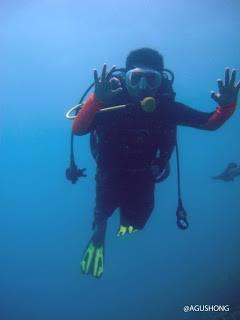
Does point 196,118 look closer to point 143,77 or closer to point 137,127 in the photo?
point 137,127

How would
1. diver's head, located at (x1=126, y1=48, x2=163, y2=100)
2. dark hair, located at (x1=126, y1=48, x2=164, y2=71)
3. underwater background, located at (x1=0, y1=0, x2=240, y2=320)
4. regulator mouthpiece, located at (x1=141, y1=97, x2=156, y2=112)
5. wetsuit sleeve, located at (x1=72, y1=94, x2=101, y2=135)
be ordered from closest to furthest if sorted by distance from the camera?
regulator mouthpiece, located at (x1=141, y1=97, x2=156, y2=112) < wetsuit sleeve, located at (x1=72, y1=94, x2=101, y2=135) < diver's head, located at (x1=126, y1=48, x2=163, y2=100) < dark hair, located at (x1=126, y1=48, x2=164, y2=71) < underwater background, located at (x1=0, y1=0, x2=240, y2=320)

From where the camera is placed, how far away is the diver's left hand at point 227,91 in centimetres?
451

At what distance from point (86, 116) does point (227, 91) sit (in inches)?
70.6

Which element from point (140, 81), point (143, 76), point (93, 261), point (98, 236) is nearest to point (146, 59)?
point (143, 76)

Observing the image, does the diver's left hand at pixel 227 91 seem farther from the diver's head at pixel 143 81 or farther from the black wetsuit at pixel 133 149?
the diver's head at pixel 143 81

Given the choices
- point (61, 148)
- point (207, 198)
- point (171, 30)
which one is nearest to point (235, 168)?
point (171, 30)

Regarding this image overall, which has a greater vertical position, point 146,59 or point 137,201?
point 146,59

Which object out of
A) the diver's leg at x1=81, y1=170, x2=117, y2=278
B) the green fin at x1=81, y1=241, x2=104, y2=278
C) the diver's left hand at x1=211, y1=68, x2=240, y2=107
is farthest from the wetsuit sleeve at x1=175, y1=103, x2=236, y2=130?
the green fin at x1=81, y1=241, x2=104, y2=278

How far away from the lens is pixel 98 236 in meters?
5.60

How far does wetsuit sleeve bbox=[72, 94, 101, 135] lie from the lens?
4.48m

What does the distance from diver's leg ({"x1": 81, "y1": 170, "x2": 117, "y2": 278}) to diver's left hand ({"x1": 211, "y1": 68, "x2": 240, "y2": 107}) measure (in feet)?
6.43

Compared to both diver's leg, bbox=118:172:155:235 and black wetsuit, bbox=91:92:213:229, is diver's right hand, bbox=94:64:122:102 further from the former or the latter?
diver's leg, bbox=118:172:155:235

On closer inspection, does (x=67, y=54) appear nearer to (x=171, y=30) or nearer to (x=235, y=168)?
Result: (x=171, y=30)

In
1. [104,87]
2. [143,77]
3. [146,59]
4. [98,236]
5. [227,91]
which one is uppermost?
[146,59]
